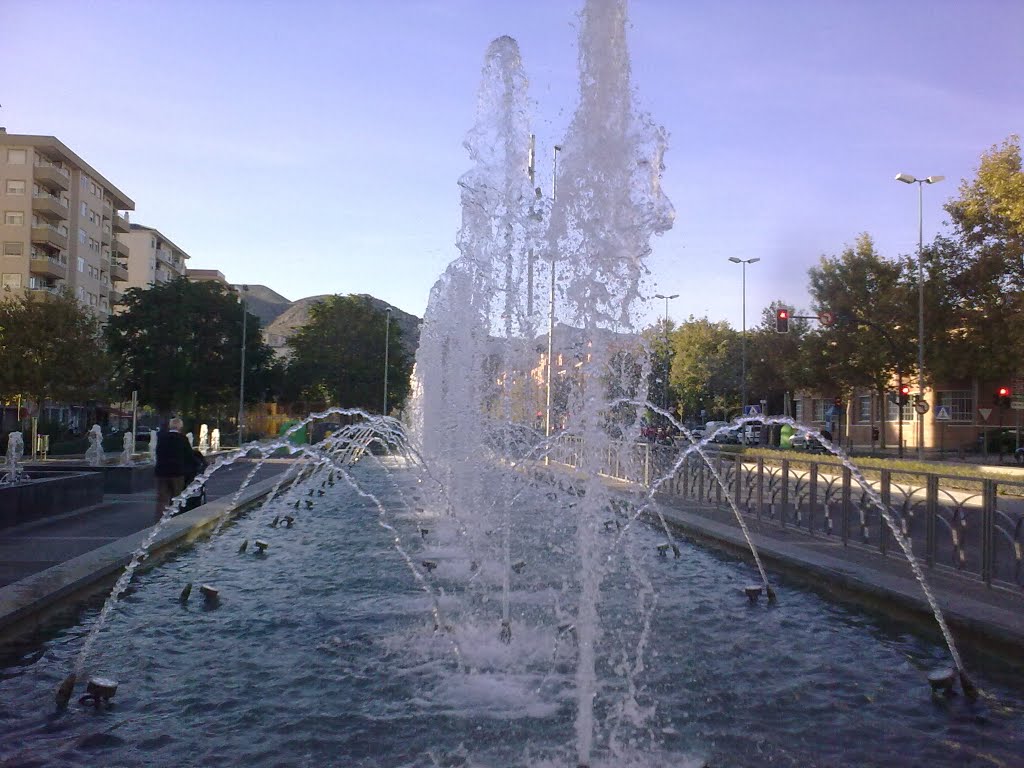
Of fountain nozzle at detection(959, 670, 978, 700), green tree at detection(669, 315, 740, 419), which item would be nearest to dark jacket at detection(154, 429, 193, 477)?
fountain nozzle at detection(959, 670, 978, 700)

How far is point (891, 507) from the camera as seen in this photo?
10.2 metres

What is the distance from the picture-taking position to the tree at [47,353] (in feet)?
122

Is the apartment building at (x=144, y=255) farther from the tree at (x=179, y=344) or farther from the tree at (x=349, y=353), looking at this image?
the tree at (x=179, y=344)

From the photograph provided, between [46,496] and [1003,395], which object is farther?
[1003,395]

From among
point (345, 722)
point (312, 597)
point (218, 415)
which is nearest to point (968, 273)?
point (312, 597)

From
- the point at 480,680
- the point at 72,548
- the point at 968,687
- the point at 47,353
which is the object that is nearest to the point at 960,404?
the point at 47,353

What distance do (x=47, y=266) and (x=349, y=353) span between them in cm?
2068

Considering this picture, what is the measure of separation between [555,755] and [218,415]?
5524 centimetres

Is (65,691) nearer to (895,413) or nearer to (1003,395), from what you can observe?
(1003,395)

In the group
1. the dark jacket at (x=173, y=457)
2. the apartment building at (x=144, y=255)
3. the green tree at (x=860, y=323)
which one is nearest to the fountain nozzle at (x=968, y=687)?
the dark jacket at (x=173, y=457)

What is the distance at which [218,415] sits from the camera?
2245 inches

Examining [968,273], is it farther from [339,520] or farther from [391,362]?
[391,362]

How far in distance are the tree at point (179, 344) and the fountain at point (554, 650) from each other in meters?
38.1

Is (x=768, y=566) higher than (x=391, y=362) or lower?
lower
